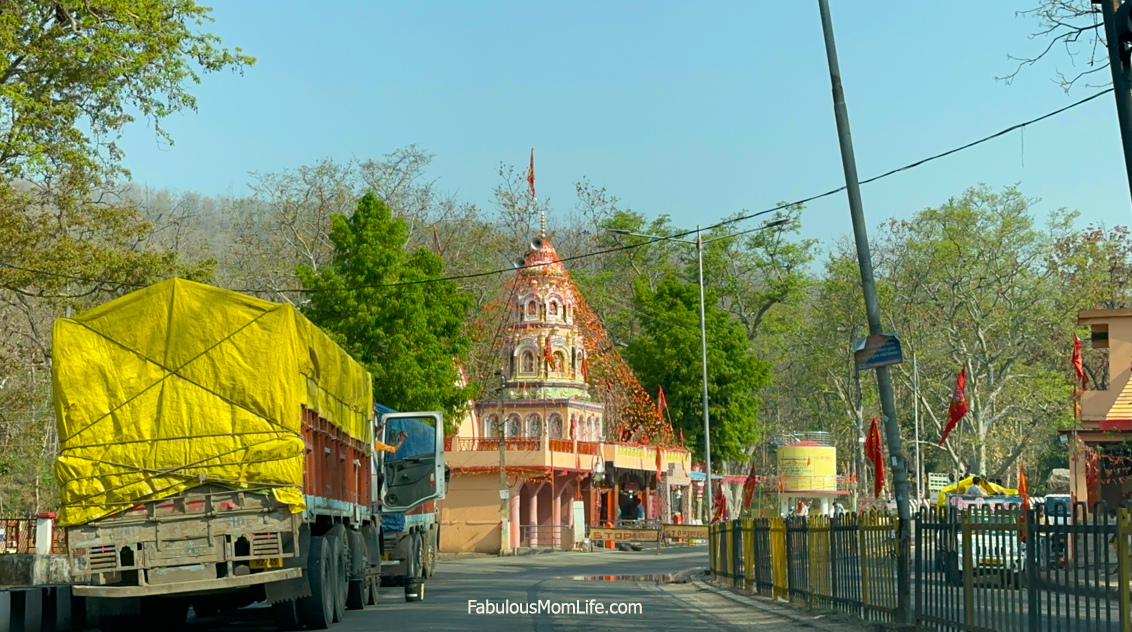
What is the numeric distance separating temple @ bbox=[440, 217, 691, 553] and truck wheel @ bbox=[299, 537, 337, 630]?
33635 mm

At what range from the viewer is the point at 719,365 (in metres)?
65.9

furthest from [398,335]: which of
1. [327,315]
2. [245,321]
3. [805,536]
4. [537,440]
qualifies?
[245,321]

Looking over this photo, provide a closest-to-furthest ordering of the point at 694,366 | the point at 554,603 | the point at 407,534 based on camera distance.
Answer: the point at 554,603, the point at 407,534, the point at 694,366

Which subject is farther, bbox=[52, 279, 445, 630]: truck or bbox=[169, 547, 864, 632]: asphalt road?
bbox=[169, 547, 864, 632]: asphalt road

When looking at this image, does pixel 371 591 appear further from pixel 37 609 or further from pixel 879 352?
pixel 879 352

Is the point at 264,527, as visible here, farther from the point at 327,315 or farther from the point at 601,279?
the point at 601,279

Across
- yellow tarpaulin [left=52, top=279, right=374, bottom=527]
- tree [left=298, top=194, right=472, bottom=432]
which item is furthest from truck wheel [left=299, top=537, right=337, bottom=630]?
tree [left=298, top=194, right=472, bottom=432]

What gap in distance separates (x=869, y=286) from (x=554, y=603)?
7.16m

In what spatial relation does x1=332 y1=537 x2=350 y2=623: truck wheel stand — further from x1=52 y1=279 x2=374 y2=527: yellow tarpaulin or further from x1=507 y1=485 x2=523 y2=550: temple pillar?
x1=507 y1=485 x2=523 y2=550: temple pillar

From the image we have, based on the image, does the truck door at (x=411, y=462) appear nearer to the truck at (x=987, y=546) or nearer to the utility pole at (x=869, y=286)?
the utility pole at (x=869, y=286)

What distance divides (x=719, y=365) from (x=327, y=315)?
28.1m

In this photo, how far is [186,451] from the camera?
14.6 meters

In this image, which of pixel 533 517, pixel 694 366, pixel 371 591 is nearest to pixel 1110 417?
pixel 371 591

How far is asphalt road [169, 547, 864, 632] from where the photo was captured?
16609 mm
